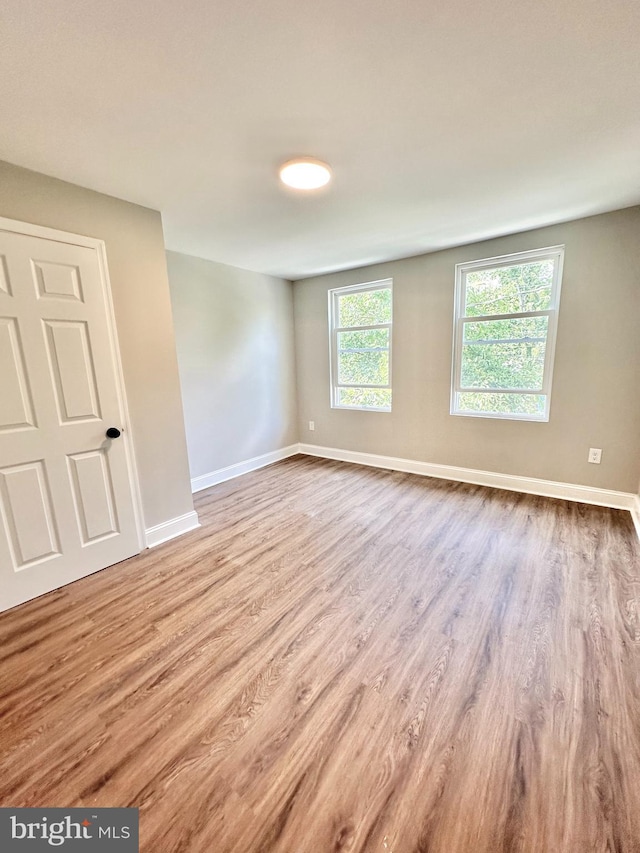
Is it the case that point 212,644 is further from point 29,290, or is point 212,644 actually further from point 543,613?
point 29,290

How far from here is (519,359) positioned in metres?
3.26

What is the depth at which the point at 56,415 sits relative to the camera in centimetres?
202

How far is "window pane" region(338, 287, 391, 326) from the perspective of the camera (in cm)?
405

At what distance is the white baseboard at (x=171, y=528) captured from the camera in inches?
101

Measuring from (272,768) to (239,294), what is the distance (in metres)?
3.98

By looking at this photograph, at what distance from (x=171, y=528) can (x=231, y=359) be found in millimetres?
2039

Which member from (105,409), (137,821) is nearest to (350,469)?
(105,409)

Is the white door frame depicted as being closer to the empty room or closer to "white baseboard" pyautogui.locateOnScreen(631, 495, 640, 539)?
the empty room

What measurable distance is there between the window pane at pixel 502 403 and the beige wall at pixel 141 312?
286 cm

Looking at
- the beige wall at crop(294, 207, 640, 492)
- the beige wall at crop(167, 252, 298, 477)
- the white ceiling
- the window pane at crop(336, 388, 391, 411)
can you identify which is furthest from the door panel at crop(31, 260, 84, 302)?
the window pane at crop(336, 388, 391, 411)

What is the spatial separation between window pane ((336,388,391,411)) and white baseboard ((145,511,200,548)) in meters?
2.46

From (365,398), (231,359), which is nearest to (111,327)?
(231,359)

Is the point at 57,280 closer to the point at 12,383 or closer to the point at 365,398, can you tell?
the point at 12,383

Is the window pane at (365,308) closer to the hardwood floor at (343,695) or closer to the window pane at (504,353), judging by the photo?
the window pane at (504,353)
